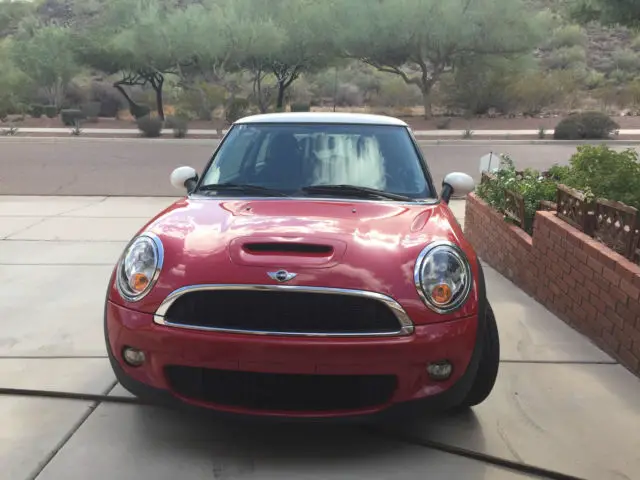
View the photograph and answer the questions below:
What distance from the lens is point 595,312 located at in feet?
14.8

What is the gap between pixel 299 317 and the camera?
2.84 meters

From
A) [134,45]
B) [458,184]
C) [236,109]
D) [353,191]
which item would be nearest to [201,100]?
[236,109]

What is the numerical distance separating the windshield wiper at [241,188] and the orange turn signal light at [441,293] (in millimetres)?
1313

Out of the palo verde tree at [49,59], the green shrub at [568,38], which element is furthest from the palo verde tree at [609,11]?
the green shrub at [568,38]

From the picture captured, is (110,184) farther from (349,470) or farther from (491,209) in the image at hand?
(349,470)

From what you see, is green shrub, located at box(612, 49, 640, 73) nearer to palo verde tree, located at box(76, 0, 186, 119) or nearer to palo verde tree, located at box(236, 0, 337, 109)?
palo verde tree, located at box(236, 0, 337, 109)

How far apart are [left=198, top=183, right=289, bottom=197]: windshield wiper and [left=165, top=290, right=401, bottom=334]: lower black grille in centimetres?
118

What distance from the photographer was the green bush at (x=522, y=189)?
6.41 metres

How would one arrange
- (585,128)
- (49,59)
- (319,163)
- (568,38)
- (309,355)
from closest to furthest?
(309,355)
(319,163)
(585,128)
(49,59)
(568,38)

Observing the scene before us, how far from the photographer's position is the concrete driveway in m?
2.98

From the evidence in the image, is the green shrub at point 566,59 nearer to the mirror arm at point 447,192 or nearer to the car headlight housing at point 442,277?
the mirror arm at point 447,192

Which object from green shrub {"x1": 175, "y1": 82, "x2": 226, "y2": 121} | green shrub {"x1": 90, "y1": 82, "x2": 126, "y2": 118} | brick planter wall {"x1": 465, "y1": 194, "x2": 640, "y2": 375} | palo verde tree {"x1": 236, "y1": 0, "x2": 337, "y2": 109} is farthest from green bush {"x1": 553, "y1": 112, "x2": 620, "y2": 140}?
green shrub {"x1": 90, "y1": 82, "x2": 126, "y2": 118}

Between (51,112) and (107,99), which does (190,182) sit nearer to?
(51,112)

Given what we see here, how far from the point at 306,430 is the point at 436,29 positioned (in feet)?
115
